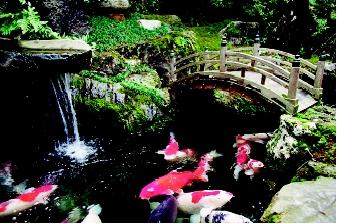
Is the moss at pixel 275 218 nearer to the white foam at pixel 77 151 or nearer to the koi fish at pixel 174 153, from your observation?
the koi fish at pixel 174 153

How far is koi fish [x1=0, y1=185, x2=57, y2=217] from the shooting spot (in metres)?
7.05

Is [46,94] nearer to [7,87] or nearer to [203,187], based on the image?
[7,87]

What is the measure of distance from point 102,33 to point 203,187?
708 centimetres

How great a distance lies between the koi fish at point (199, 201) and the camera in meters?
7.08

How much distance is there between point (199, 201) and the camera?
280 inches

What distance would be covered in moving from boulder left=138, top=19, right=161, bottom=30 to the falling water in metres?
4.67

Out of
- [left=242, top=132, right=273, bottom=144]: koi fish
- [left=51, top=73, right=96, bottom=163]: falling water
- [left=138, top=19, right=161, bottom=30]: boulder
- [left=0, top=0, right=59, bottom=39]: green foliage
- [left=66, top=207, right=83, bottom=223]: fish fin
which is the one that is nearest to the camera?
[left=66, top=207, right=83, bottom=223]: fish fin

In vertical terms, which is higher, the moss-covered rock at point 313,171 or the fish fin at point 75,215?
the moss-covered rock at point 313,171

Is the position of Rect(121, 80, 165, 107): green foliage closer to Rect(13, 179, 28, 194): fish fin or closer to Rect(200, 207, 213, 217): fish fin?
Rect(13, 179, 28, 194): fish fin

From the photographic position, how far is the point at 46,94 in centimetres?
948

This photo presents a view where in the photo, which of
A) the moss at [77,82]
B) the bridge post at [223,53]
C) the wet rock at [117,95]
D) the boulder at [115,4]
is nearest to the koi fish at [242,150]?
the bridge post at [223,53]

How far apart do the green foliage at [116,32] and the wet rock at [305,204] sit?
7966mm

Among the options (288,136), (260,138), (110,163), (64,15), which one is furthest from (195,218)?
(64,15)

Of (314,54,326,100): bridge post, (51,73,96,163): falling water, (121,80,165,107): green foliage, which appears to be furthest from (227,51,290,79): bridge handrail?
(51,73,96,163): falling water
